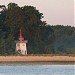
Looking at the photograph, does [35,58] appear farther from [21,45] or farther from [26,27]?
[26,27]

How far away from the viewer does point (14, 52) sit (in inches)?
3455

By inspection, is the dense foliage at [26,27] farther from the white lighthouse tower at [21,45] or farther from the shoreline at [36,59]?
the shoreline at [36,59]

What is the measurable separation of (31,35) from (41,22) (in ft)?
8.27

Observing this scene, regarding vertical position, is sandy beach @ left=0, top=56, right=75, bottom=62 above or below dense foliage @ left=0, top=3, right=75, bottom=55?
below

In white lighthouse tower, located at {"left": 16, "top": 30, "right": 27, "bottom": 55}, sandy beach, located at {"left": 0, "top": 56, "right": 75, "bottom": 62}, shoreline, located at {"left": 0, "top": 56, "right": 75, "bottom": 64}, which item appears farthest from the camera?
white lighthouse tower, located at {"left": 16, "top": 30, "right": 27, "bottom": 55}

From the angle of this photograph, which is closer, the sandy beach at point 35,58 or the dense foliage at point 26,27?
the sandy beach at point 35,58

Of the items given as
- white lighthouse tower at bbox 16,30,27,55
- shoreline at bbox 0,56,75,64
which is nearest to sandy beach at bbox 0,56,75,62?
shoreline at bbox 0,56,75,64

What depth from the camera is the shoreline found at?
79.3 m

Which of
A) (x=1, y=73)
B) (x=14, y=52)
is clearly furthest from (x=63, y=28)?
(x=1, y=73)

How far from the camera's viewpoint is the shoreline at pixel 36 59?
79312 mm

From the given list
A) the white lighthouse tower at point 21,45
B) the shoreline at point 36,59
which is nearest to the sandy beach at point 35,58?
the shoreline at point 36,59

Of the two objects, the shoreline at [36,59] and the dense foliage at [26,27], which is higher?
the dense foliage at [26,27]

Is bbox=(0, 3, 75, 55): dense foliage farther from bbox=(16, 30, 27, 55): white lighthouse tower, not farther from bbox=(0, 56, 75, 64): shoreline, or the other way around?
bbox=(0, 56, 75, 64): shoreline

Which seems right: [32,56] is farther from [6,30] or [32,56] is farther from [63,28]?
[63,28]
